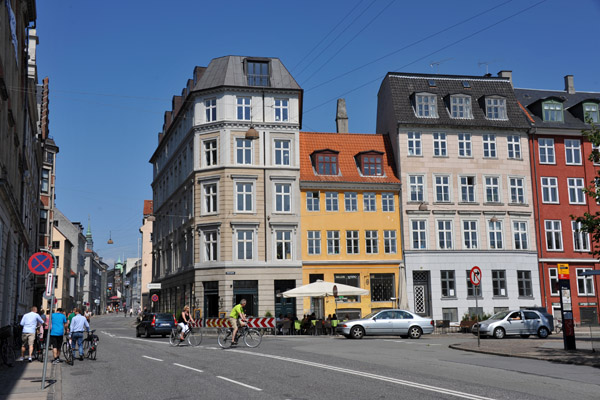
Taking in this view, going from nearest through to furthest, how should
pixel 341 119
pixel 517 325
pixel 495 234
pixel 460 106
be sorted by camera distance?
pixel 517 325, pixel 495 234, pixel 460 106, pixel 341 119

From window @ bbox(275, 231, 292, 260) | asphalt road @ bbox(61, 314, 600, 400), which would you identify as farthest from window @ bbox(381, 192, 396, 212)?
asphalt road @ bbox(61, 314, 600, 400)

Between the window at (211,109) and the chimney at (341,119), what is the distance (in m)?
12.5

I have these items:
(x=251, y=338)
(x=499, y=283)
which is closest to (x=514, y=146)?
(x=499, y=283)

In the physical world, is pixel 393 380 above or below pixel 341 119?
below

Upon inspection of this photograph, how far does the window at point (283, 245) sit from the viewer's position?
43812 millimetres

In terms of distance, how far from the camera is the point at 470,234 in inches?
1826

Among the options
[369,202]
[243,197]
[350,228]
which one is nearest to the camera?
[243,197]

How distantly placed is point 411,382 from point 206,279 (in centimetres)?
3202

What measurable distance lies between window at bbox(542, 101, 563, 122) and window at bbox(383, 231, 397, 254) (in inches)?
600

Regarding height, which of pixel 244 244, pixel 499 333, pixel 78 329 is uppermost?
pixel 244 244

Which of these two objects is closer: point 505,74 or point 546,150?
point 546,150

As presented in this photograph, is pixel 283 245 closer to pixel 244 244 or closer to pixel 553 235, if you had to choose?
pixel 244 244

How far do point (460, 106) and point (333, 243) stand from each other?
14409mm

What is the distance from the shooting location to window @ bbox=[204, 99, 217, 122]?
45.1 m
